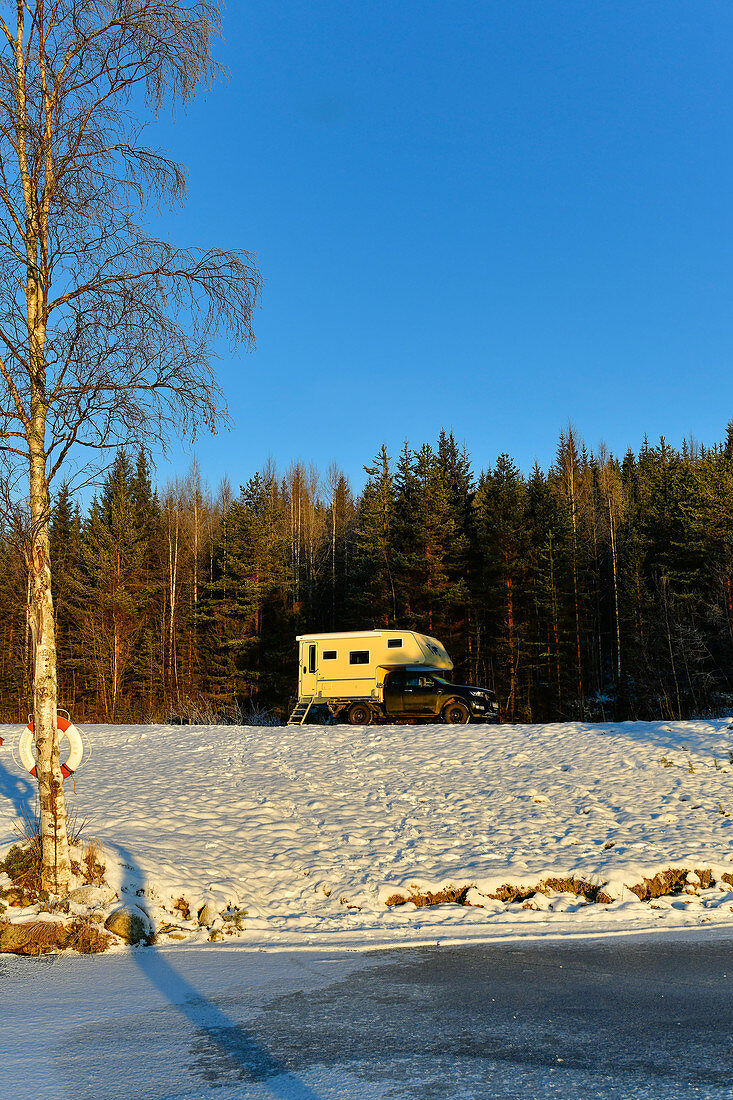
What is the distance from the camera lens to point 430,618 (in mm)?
40781

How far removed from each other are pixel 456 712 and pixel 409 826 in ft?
32.9

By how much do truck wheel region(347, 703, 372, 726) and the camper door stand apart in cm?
135

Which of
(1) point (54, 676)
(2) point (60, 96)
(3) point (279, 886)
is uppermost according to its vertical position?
(2) point (60, 96)

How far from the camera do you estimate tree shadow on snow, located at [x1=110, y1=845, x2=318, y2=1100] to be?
13.9ft

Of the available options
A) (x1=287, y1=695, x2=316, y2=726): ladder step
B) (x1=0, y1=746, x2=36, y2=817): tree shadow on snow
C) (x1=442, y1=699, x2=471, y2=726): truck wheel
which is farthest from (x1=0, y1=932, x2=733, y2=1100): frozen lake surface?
(x1=287, y1=695, x2=316, y2=726): ladder step

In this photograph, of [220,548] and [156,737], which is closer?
[156,737]

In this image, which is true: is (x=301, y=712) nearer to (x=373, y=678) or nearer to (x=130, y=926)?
(x=373, y=678)

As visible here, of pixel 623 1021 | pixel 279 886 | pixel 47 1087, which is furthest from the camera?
pixel 279 886

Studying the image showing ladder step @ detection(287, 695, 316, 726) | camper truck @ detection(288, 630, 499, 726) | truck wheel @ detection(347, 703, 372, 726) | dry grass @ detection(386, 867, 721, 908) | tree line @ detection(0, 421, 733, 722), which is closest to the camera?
dry grass @ detection(386, 867, 721, 908)

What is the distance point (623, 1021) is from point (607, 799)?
7098mm

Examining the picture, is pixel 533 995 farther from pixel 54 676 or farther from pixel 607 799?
pixel 607 799

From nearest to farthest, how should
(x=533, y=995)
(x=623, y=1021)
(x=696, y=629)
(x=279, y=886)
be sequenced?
1. (x=623, y=1021)
2. (x=533, y=995)
3. (x=279, y=886)
4. (x=696, y=629)

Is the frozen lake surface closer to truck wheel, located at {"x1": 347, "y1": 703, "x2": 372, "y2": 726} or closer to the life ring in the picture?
the life ring

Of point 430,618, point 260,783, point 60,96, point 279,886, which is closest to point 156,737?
point 260,783
